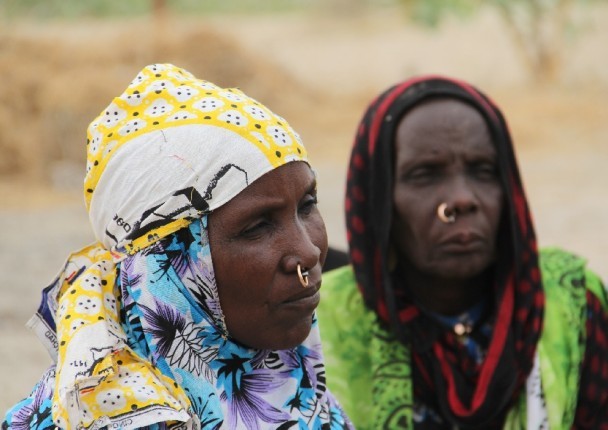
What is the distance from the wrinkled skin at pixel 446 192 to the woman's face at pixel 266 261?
1312 millimetres

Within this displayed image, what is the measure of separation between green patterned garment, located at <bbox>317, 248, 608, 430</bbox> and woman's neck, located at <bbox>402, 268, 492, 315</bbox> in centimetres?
19

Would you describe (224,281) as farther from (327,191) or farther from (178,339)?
(327,191)

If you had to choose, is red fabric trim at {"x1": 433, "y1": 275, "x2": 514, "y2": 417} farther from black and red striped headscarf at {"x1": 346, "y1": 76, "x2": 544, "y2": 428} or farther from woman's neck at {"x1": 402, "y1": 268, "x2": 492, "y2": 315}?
woman's neck at {"x1": 402, "y1": 268, "x2": 492, "y2": 315}

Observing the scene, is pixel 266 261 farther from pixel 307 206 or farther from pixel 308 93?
pixel 308 93

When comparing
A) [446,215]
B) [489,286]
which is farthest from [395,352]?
[446,215]

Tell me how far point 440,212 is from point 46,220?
296 inches

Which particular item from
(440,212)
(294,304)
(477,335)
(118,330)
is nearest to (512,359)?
(477,335)

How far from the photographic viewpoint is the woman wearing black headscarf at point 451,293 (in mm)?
3525

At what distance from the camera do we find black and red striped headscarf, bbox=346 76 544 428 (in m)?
3.57

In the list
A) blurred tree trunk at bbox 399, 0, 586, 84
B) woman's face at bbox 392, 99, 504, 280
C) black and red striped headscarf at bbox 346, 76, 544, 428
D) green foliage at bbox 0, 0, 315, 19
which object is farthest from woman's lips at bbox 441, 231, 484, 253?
green foliage at bbox 0, 0, 315, 19

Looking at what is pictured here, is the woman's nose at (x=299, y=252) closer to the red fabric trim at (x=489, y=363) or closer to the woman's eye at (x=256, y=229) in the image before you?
the woman's eye at (x=256, y=229)

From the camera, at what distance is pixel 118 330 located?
2170 mm

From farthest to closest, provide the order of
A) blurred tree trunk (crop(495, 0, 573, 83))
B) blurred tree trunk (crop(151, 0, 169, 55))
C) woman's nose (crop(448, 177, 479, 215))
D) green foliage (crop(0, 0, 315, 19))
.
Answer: green foliage (crop(0, 0, 315, 19)) < blurred tree trunk (crop(495, 0, 573, 83)) < blurred tree trunk (crop(151, 0, 169, 55)) < woman's nose (crop(448, 177, 479, 215))

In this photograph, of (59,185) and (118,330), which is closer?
(118,330)
